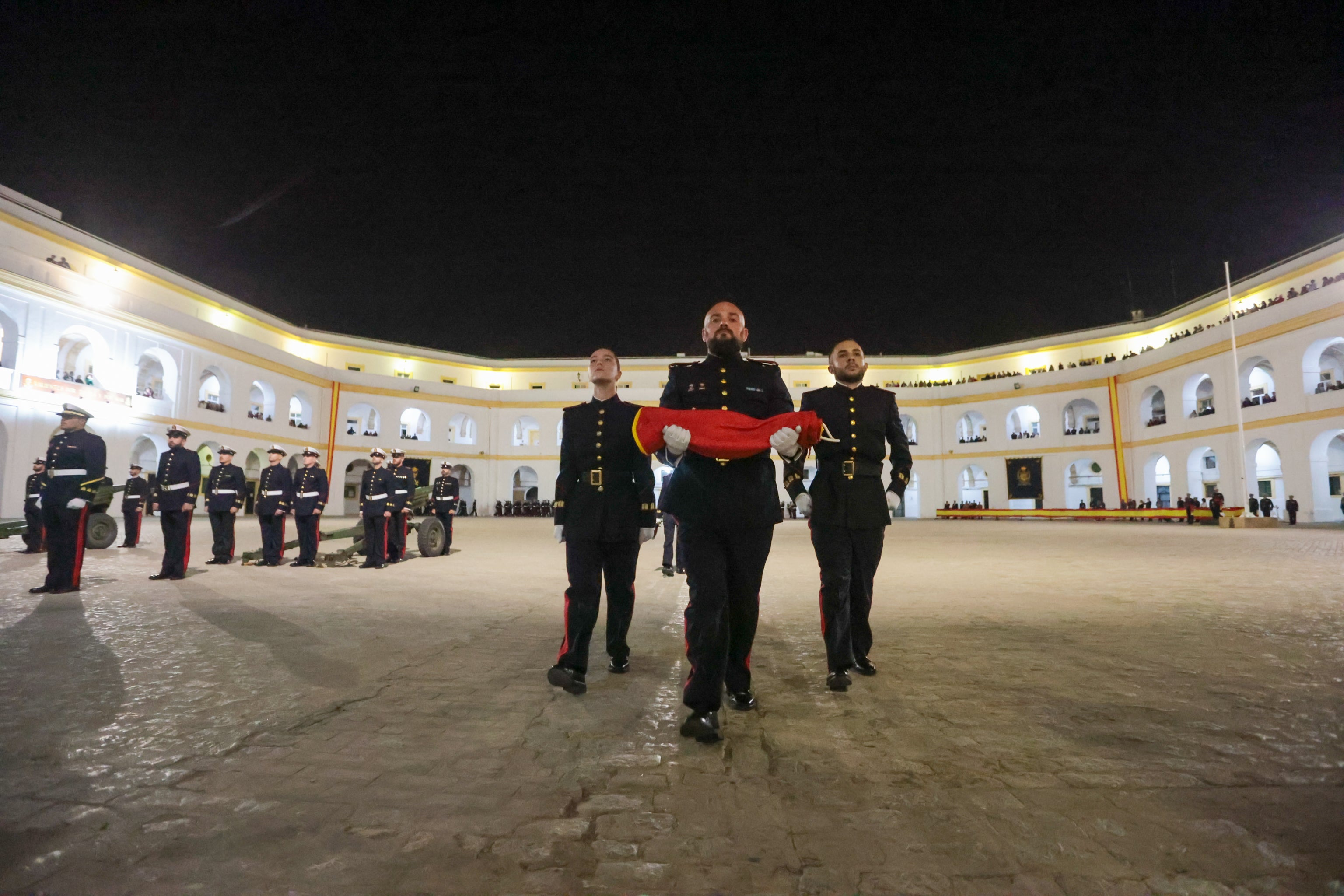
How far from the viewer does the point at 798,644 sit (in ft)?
14.0

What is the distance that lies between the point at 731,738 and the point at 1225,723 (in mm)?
2031

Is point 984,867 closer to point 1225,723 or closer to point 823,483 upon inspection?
point 1225,723

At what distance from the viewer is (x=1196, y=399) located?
92.4 ft

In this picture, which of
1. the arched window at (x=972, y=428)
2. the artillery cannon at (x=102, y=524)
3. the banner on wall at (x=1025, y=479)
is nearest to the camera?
the artillery cannon at (x=102, y=524)

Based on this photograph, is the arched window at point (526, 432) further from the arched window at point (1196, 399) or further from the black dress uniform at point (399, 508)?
the arched window at point (1196, 399)

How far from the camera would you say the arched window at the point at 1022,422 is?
118 ft

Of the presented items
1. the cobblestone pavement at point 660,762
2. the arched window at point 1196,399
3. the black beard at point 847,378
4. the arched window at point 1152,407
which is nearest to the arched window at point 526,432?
the arched window at point 1152,407

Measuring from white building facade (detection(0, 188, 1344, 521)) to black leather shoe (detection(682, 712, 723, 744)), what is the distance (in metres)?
24.0

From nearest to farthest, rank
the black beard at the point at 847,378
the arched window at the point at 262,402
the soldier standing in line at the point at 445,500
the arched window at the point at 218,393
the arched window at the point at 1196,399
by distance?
the black beard at the point at 847,378, the soldier standing in line at the point at 445,500, the arched window at the point at 218,393, the arched window at the point at 1196,399, the arched window at the point at 262,402

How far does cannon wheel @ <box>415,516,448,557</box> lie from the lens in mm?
11375

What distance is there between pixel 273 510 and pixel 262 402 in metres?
25.3

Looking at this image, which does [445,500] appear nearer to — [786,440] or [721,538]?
[721,538]

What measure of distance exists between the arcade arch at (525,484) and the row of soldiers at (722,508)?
3711 centimetres

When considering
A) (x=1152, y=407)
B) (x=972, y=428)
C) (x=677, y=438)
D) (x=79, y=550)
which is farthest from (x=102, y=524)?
(x=972, y=428)
